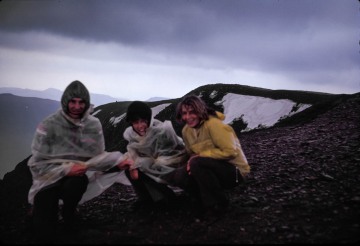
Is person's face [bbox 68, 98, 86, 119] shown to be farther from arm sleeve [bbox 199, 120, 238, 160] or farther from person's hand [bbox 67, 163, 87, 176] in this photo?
arm sleeve [bbox 199, 120, 238, 160]

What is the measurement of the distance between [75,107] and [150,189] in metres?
2.50

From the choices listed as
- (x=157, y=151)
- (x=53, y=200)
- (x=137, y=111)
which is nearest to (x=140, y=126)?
(x=137, y=111)

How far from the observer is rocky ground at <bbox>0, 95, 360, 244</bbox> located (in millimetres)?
5578

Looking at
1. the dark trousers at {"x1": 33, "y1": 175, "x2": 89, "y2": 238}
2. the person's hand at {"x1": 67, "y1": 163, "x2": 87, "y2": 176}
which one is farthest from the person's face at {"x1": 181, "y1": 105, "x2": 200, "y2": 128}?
the dark trousers at {"x1": 33, "y1": 175, "x2": 89, "y2": 238}

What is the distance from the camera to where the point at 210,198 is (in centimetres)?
621

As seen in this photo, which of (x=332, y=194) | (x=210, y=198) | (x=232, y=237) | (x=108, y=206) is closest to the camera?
(x=232, y=237)

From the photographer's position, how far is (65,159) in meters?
6.32

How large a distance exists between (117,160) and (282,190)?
14.4 ft

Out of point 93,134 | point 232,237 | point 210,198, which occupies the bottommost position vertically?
point 232,237

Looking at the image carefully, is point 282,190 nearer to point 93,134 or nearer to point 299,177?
point 299,177

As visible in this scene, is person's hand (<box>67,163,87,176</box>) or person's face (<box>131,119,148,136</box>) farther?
person's face (<box>131,119,148,136</box>)

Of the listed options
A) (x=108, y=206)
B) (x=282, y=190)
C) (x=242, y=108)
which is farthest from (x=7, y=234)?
(x=242, y=108)

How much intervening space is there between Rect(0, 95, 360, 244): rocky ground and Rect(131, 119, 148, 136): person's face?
74.3 inches

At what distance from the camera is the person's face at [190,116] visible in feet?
20.9
